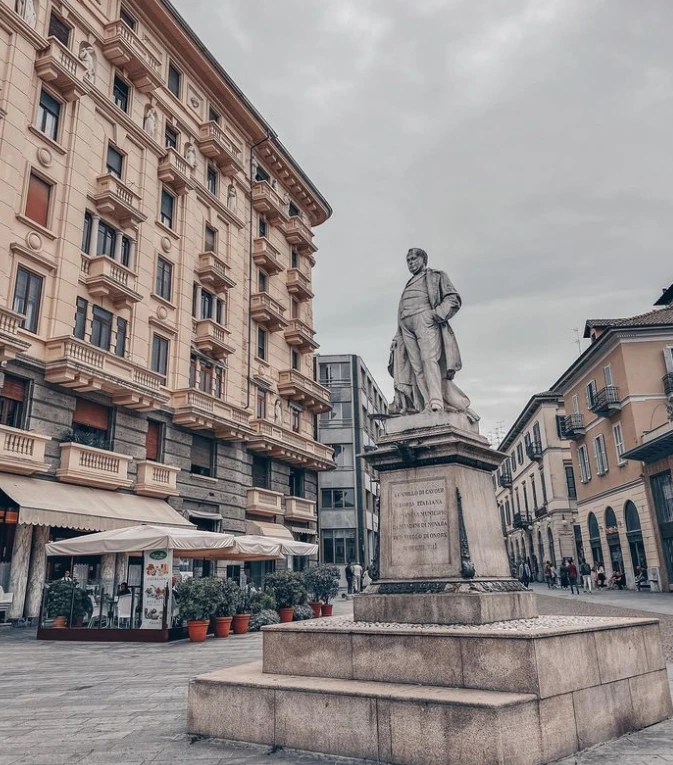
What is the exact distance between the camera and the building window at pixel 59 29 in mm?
20672

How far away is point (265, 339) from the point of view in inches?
1226

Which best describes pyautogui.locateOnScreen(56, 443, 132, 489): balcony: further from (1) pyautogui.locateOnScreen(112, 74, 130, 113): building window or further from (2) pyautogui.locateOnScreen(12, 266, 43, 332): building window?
(1) pyautogui.locateOnScreen(112, 74, 130, 113): building window

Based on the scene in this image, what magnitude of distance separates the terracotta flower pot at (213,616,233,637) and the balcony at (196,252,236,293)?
15.1 metres

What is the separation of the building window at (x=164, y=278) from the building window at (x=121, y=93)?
585cm

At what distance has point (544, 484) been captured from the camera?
52406 millimetres

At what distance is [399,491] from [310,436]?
87.1 ft

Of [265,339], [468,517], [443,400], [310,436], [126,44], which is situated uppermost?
[126,44]

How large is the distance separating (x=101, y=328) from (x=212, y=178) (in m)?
11.6

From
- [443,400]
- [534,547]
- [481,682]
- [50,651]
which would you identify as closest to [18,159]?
[50,651]

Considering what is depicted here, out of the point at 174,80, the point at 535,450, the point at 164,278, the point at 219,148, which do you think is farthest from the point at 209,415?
the point at 535,450

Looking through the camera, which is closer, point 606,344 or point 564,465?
point 606,344

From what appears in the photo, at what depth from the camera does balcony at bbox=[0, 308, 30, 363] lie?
16141 mm

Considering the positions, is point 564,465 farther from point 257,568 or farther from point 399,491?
point 399,491

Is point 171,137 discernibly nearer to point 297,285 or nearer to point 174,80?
point 174,80
